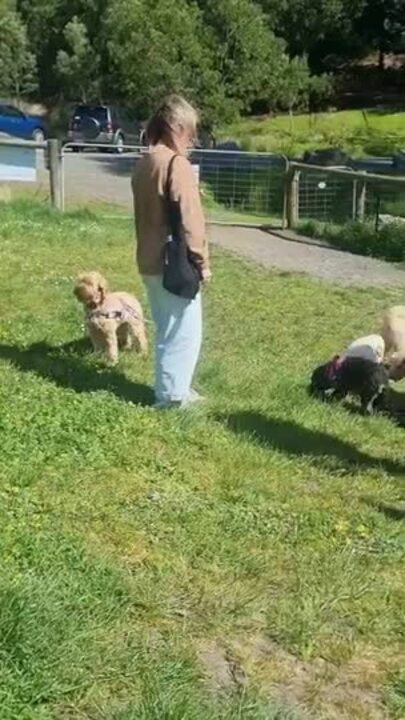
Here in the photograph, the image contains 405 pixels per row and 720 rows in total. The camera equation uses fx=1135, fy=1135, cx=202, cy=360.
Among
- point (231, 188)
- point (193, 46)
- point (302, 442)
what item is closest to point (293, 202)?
point (231, 188)

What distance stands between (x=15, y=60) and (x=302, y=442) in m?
54.5

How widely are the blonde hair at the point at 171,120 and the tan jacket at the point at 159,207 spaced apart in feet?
0.24

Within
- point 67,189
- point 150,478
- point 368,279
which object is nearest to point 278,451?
point 150,478

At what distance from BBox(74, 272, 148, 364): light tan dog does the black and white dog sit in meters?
1.46

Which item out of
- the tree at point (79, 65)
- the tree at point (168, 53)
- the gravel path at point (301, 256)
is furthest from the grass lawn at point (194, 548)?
the tree at point (79, 65)

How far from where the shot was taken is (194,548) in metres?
4.42

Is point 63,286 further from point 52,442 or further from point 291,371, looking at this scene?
point 52,442

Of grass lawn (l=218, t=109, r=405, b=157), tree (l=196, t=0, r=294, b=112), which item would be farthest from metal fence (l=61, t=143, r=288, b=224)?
tree (l=196, t=0, r=294, b=112)

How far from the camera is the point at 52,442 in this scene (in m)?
5.35

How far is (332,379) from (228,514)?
259 cm

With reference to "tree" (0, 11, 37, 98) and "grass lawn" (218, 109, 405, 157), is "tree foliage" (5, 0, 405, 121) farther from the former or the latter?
"grass lawn" (218, 109, 405, 157)

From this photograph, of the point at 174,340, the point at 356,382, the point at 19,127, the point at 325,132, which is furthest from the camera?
the point at 325,132

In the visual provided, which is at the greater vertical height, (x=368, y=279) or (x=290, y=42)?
(x=290, y=42)

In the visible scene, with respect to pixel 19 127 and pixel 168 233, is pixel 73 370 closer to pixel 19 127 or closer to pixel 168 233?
pixel 168 233
